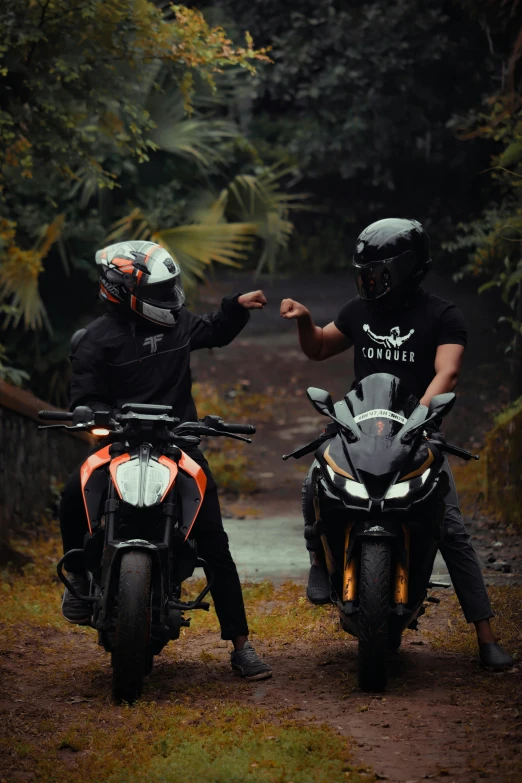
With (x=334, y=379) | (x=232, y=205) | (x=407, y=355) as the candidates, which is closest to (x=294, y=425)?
(x=334, y=379)

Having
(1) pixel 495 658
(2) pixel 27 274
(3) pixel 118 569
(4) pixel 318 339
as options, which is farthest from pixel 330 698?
(2) pixel 27 274

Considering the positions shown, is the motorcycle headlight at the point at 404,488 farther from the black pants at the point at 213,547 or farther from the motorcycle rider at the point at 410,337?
the black pants at the point at 213,547

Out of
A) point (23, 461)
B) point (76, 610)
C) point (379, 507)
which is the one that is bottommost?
point (76, 610)

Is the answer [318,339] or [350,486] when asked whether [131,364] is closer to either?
[318,339]

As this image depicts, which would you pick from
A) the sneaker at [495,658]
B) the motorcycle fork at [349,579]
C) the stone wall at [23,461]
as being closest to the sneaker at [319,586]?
the motorcycle fork at [349,579]

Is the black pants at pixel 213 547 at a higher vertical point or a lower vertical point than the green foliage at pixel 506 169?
lower

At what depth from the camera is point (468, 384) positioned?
18.5m

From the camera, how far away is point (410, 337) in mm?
6020

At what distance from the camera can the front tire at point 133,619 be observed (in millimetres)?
5336

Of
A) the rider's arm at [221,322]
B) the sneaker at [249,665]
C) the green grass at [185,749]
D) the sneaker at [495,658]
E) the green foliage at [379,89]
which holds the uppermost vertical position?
the green foliage at [379,89]

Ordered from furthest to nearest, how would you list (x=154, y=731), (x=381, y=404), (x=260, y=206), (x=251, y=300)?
(x=260, y=206), (x=251, y=300), (x=381, y=404), (x=154, y=731)

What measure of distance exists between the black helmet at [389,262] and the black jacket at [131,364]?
3.06 ft

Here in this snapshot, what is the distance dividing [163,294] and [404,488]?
1546 mm

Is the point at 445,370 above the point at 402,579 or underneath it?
above
